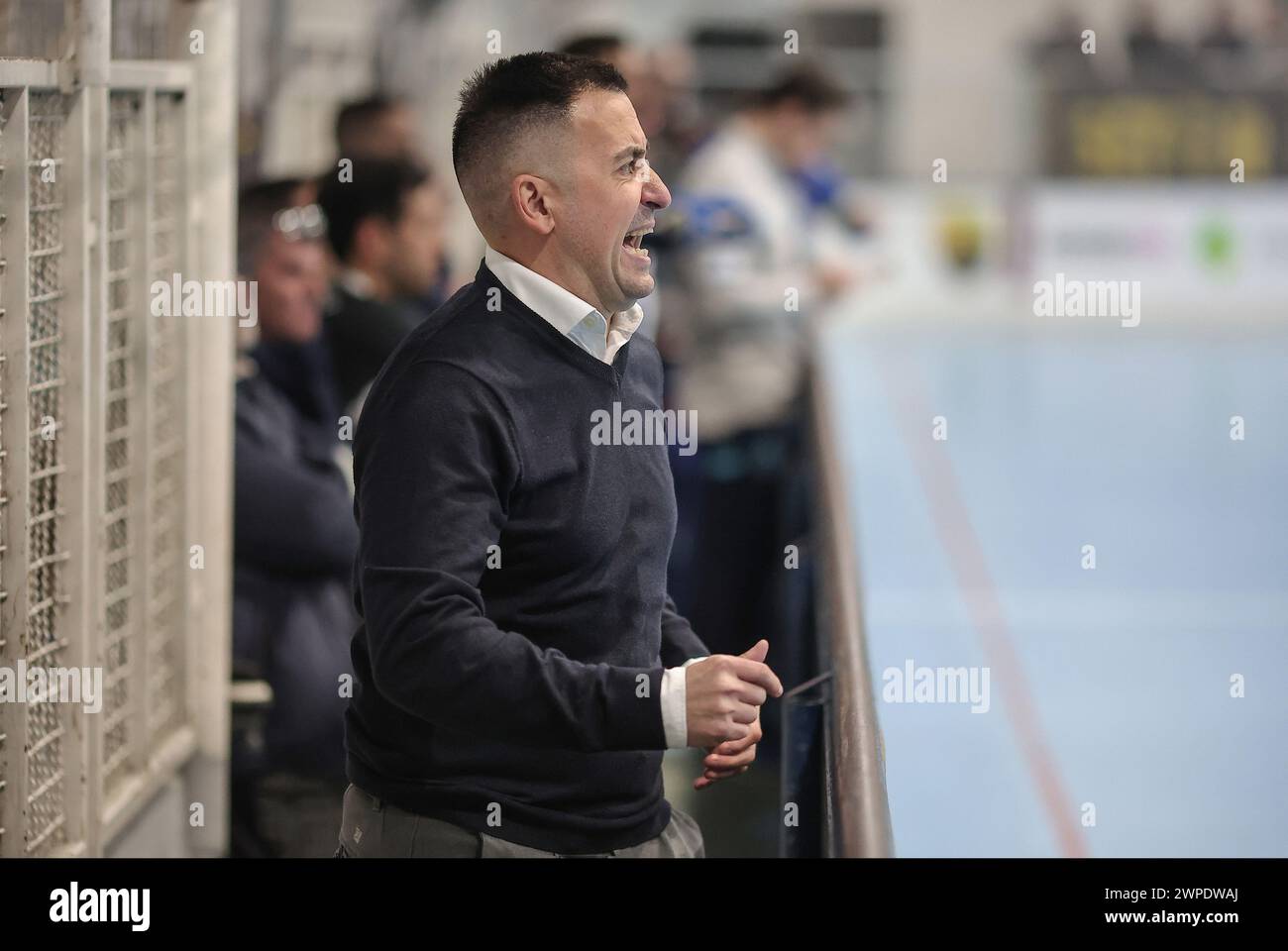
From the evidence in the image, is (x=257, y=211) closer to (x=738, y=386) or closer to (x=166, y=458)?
(x=166, y=458)

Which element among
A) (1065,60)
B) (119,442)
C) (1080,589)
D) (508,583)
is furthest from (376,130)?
(1065,60)

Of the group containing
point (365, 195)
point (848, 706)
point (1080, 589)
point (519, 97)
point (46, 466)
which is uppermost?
point (365, 195)

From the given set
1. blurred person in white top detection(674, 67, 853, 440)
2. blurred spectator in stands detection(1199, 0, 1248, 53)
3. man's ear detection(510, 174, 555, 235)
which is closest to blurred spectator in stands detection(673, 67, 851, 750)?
blurred person in white top detection(674, 67, 853, 440)

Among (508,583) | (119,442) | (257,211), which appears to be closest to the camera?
(508,583)

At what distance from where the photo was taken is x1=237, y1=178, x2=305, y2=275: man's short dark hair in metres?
5.06

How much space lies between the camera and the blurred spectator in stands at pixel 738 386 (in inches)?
274

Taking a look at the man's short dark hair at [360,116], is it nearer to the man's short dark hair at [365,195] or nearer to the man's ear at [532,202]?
the man's short dark hair at [365,195]

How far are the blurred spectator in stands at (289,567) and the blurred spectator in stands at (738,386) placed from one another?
2.15 metres

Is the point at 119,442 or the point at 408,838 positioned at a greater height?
the point at 119,442

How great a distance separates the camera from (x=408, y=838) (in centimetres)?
224

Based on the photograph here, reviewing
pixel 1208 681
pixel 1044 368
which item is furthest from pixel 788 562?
pixel 1044 368

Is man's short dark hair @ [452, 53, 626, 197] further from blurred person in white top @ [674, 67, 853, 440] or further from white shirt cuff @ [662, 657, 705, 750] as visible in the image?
blurred person in white top @ [674, 67, 853, 440]

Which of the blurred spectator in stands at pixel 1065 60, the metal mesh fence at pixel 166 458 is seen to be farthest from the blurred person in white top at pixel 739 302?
the blurred spectator in stands at pixel 1065 60

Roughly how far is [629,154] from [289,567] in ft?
8.79
